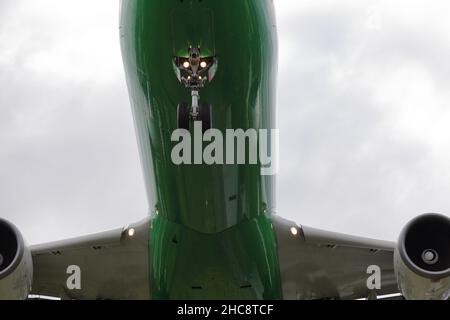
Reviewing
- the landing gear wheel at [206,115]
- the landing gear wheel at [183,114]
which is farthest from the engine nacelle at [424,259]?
the landing gear wheel at [183,114]

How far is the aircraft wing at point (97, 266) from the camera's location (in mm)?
15898

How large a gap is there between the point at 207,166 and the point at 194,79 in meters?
1.52

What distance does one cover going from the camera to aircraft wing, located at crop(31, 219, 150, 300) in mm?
15898

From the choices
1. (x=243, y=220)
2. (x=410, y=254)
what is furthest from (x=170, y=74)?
(x=410, y=254)

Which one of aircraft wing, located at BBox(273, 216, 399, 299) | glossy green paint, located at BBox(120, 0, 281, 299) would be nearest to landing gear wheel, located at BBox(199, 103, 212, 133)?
glossy green paint, located at BBox(120, 0, 281, 299)

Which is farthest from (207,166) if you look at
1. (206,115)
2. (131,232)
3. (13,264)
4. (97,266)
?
(97,266)

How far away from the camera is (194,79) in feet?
40.7

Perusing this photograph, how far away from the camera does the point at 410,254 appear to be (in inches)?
571

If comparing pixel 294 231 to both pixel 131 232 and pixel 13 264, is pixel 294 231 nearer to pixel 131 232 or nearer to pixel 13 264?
pixel 131 232

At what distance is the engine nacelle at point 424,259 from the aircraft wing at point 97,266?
4.31 metres

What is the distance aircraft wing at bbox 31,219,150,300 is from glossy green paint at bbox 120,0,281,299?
986mm
